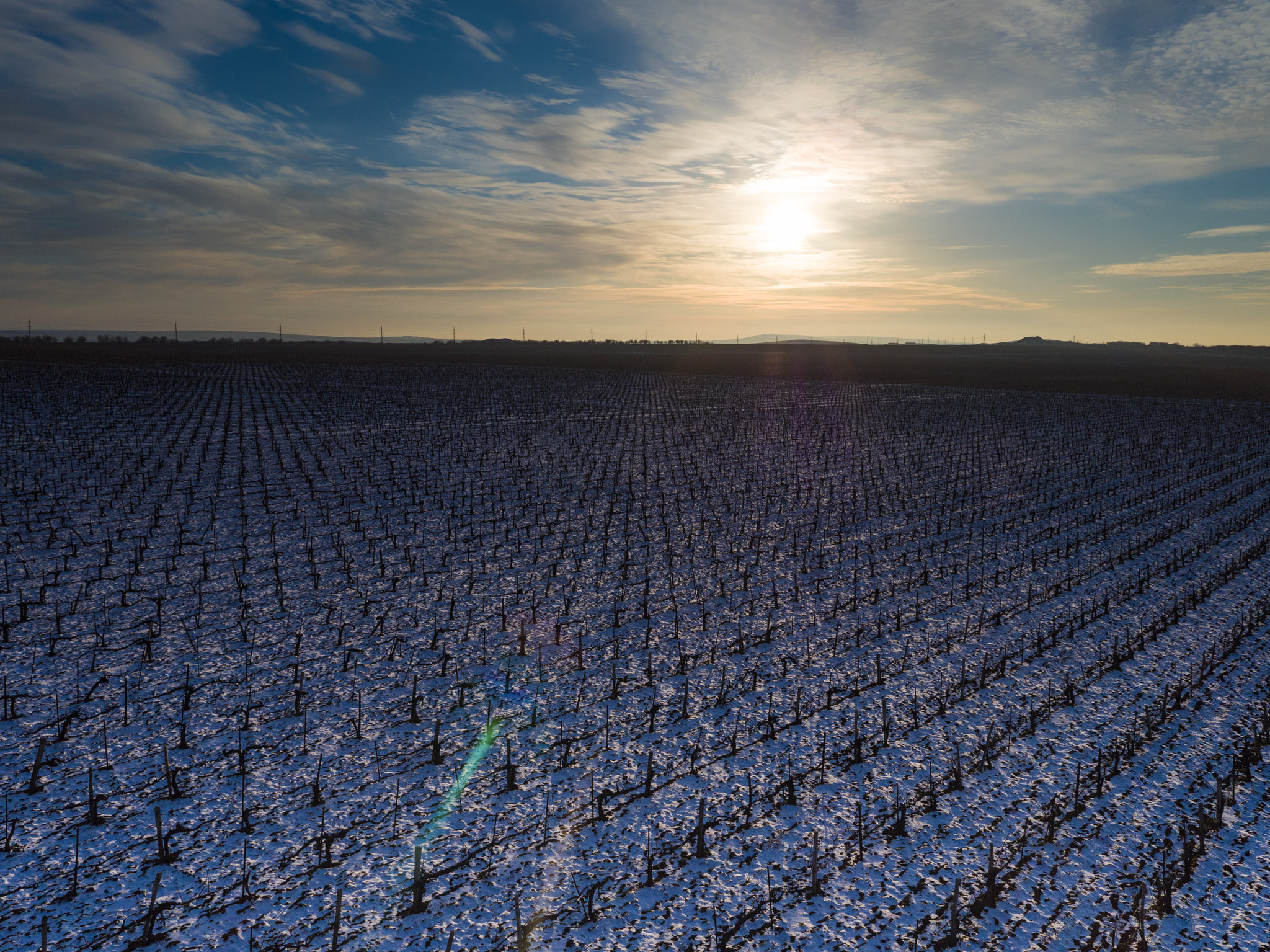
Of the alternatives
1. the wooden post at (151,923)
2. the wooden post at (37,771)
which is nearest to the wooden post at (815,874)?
the wooden post at (151,923)

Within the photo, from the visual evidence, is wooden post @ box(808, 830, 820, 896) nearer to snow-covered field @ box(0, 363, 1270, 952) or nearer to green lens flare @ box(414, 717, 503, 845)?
snow-covered field @ box(0, 363, 1270, 952)

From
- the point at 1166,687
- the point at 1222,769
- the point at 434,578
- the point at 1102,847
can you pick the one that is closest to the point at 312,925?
the point at 1102,847

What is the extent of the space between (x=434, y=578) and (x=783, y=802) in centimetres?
935

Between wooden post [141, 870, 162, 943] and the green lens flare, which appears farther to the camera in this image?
the green lens flare

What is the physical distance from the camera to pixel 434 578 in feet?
50.3

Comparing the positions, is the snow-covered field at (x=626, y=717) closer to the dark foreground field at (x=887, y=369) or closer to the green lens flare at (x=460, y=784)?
the green lens flare at (x=460, y=784)

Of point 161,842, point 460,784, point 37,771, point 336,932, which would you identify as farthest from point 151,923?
point 37,771

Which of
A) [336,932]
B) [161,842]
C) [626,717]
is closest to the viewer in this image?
[336,932]

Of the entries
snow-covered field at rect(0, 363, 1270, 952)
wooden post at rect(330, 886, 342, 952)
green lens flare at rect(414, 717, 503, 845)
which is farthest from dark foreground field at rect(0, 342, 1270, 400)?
wooden post at rect(330, 886, 342, 952)

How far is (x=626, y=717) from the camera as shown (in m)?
9.98

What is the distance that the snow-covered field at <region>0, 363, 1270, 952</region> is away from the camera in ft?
22.0

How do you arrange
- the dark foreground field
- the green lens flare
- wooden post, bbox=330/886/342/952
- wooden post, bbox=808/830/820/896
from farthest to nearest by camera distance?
the dark foreground field
the green lens flare
wooden post, bbox=808/830/820/896
wooden post, bbox=330/886/342/952

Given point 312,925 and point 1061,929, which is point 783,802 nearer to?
point 1061,929

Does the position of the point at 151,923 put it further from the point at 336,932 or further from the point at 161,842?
the point at 336,932
